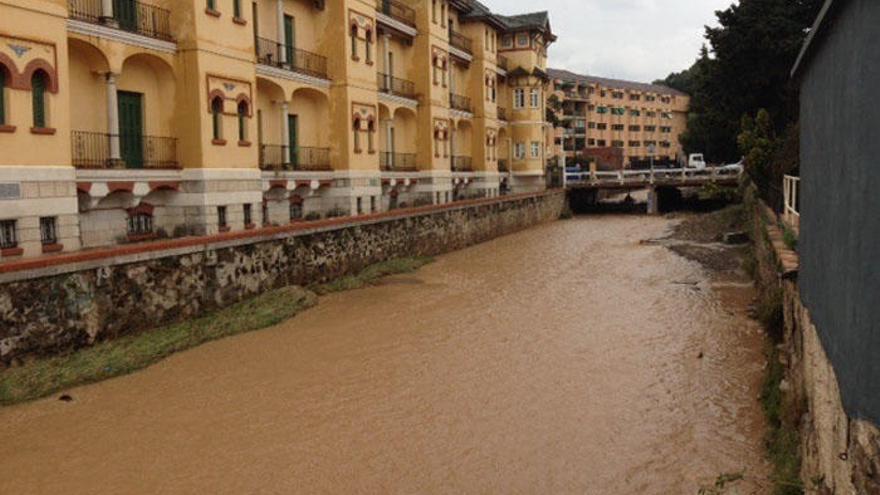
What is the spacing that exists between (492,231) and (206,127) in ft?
68.2

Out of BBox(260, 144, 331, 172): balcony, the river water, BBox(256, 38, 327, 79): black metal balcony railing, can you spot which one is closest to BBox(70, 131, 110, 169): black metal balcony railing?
the river water

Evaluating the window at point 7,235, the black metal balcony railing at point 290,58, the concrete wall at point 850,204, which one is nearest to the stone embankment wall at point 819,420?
the concrete wall at point 850,204

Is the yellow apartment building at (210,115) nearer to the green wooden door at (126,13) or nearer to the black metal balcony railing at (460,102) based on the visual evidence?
the green wooden door at (126,13)

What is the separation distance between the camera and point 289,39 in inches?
1062

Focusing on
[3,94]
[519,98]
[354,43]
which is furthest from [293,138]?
[519,98]

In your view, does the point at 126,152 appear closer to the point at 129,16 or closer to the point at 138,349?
the point at 129,16

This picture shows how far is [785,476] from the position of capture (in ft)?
28.6

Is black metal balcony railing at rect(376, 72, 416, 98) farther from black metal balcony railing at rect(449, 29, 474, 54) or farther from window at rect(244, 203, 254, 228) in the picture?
window at rect(244, 203, 254, 228)

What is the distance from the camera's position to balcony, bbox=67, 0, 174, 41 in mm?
18125

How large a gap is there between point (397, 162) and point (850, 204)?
3146 cm

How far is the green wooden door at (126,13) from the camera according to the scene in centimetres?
1922

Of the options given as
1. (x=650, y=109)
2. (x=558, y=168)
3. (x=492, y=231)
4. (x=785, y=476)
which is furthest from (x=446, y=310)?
(x=650, y=109)

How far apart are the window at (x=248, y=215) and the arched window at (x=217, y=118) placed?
2450 millimetres

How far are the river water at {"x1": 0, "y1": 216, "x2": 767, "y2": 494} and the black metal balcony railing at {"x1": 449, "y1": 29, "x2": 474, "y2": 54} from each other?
83.2 feet
